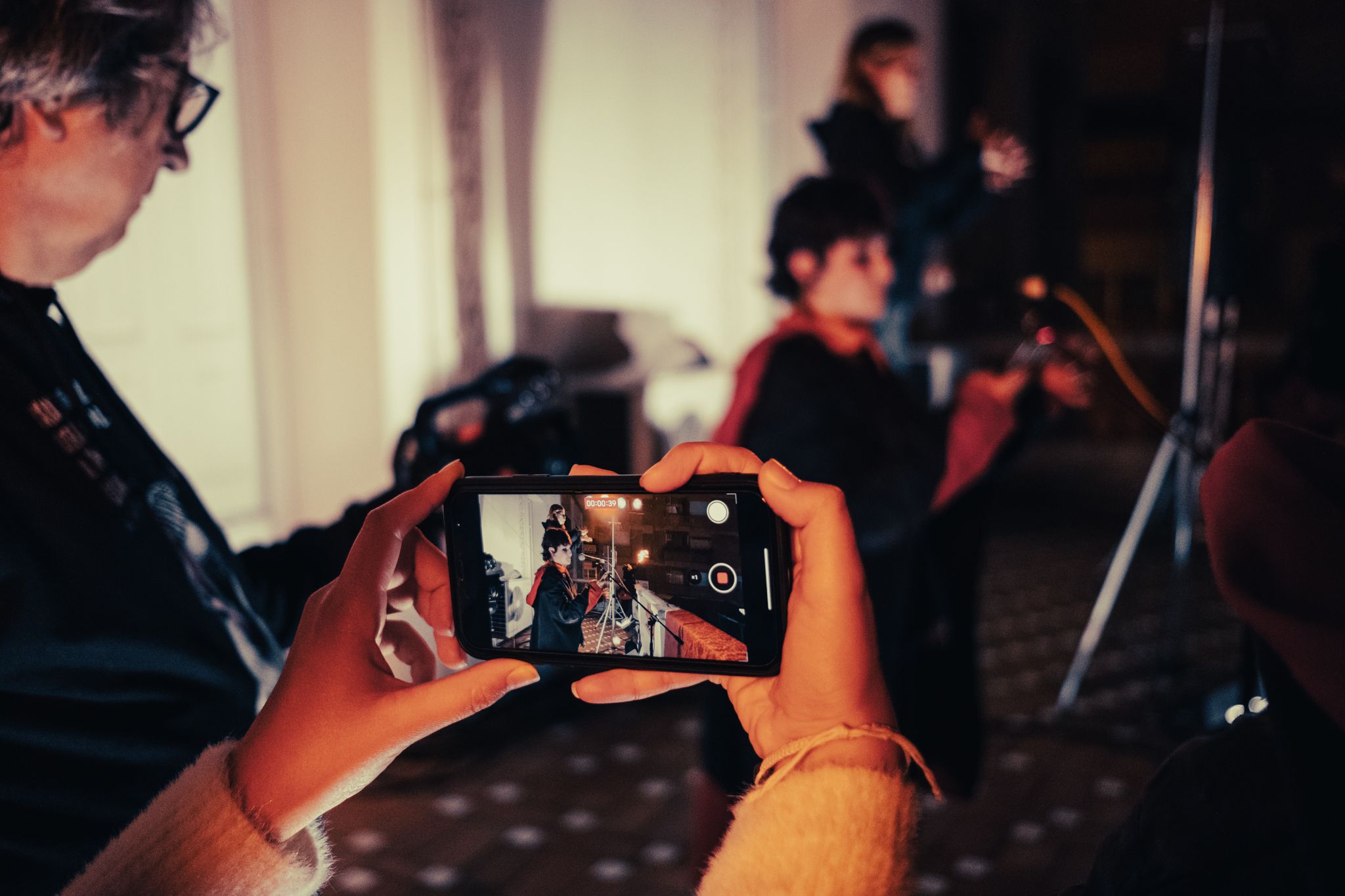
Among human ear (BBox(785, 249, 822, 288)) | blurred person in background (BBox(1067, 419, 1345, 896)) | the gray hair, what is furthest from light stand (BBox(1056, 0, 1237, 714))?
the gray hair

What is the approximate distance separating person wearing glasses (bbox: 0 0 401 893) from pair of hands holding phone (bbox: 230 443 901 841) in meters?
0.19

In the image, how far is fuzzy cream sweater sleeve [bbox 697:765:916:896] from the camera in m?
0.56

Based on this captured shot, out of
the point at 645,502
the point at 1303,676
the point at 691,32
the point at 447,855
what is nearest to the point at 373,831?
the point at 447,855

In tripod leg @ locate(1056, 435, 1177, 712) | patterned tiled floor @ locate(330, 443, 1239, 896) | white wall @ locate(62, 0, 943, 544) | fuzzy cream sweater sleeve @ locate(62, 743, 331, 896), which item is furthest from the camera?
white wall @ locate(62, 0, 943, 544)

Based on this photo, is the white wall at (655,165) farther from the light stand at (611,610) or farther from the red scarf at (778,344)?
the light stand at (611,610)

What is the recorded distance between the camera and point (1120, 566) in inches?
109

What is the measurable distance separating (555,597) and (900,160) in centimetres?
264

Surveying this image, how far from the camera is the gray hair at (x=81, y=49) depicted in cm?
78

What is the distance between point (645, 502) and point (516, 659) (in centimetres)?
12

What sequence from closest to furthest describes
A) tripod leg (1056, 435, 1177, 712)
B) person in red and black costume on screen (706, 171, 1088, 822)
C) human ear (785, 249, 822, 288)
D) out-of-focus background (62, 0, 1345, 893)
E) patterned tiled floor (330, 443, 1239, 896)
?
person in red and black costume on screen (706, 171, 1088, 822) → human ear (785, 249, 822, 288) → patterned tiled floor (330, 443, 1239, 896) → out-of-focus background (62, 0, 1345, 893) → tripod leg (1056, 435, 1177, 712)

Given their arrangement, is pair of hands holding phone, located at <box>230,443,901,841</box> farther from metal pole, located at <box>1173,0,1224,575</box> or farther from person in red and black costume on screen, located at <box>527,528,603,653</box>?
metal pole, located at <box>1173,0,1224,575</box>

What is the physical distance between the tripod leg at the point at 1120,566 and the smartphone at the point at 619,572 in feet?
6.42

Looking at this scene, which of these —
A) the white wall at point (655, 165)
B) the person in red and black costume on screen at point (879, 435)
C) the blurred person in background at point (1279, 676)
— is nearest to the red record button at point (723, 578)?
the blurred person in background at point (1279, 676)

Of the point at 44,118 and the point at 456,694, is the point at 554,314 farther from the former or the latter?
the point at 456,694
